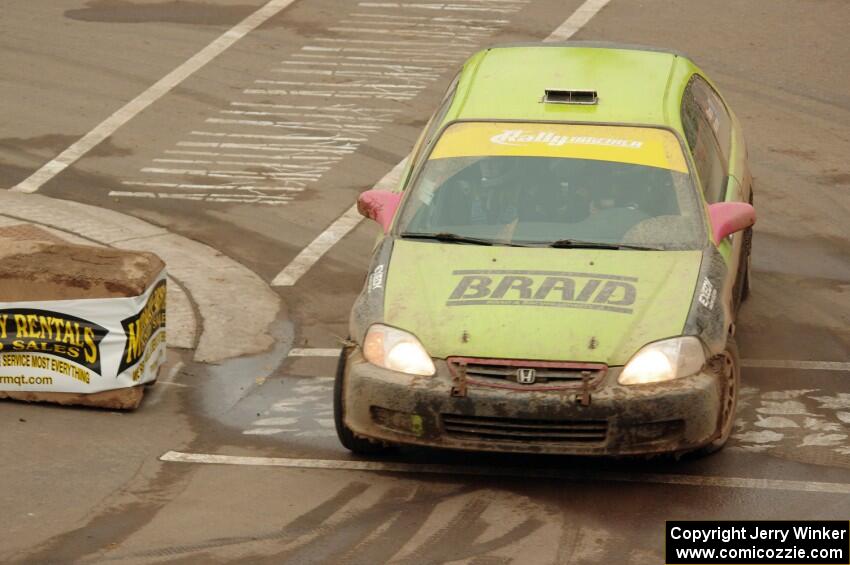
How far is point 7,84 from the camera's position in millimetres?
17844

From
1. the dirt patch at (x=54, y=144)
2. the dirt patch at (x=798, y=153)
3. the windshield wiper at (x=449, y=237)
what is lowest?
the dirt patch at (x=798, y=153)

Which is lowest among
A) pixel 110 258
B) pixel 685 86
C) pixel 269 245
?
pixel 269 245

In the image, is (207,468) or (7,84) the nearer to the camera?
(207,468)

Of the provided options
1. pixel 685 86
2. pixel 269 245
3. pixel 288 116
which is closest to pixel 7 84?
pixel 288 116

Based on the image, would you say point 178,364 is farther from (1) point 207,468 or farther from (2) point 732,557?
(2) point 732,557

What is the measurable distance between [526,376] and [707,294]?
1264 millimetres

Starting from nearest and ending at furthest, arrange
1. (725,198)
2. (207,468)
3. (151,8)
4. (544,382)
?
1. (544,382)
2. (207,468)
3. (725,198)
4. (151,8)

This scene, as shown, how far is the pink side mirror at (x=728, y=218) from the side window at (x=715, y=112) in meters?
1.50

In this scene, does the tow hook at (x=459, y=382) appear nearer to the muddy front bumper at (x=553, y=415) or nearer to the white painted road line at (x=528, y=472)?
the muddy front bumper at (x=553, y=415)

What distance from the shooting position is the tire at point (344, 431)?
340 inches

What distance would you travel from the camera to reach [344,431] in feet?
Answer: 28.6

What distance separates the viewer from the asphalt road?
7883 mm

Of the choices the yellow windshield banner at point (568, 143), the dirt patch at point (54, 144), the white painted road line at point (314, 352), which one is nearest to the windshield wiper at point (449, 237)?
the yellow windshield banner at point (568, 143)

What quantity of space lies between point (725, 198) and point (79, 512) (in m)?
4.56
